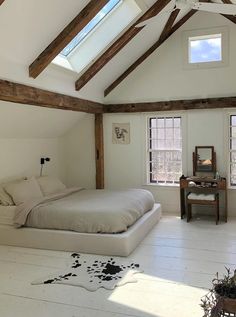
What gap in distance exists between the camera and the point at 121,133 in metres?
6.73

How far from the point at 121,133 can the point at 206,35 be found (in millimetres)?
2417

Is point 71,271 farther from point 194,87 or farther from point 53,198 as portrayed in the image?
point 194,87

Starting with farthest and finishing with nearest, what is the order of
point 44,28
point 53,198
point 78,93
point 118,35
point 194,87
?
point 194,87 < point 78,93 < point 53,198 < point 118,35 < point 44,28

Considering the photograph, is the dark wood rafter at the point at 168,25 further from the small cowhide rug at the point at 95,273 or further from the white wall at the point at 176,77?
the small cowhide rug at the point at 95,273

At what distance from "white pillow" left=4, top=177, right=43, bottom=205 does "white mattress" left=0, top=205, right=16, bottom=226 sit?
5.8 inches

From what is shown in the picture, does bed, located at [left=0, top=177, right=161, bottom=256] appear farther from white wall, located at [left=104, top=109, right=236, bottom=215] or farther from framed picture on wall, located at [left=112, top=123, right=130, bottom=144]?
framed picture on wall, located at [left=112, top=123, right=130, bottom=144]

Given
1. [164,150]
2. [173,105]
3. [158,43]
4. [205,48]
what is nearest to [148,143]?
[164,150]

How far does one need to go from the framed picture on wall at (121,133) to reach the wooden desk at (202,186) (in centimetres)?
144

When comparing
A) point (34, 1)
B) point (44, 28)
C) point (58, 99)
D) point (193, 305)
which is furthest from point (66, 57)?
point (193, 305)

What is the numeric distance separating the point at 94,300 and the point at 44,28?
295 cm

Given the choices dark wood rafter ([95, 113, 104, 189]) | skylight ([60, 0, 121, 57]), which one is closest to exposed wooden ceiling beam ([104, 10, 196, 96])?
dark wood rafter ([95, 113, 104, 189])

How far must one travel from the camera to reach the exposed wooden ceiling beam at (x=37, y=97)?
3.87 metres

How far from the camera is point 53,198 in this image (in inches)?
204

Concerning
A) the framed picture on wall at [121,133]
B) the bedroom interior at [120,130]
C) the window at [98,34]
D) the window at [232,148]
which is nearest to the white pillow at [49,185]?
the bedroom interior at [120,130]
